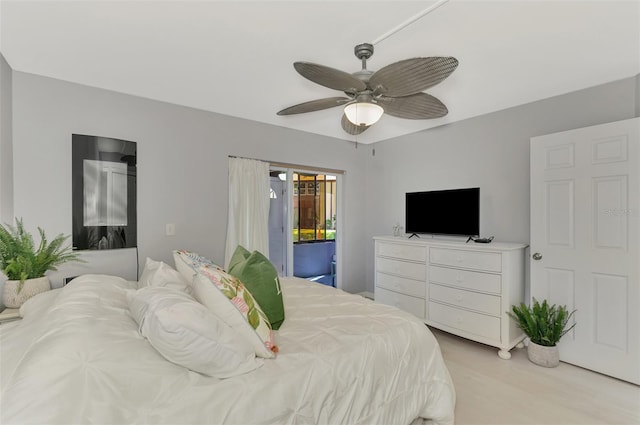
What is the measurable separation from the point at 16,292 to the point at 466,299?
3516mm

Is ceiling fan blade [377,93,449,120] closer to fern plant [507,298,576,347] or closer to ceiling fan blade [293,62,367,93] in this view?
ceiling fan blade [293,62,367,93]

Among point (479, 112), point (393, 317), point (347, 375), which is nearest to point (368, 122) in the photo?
point (393, 317)

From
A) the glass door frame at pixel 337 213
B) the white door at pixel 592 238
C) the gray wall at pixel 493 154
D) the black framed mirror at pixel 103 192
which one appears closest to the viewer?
the white door at pixel 592 238

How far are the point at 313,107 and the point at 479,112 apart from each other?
2.13m

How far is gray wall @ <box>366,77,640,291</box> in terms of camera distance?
260 centimetres

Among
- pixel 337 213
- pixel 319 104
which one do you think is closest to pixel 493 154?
pixel 337 213

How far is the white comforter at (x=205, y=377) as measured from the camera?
34.2 inches

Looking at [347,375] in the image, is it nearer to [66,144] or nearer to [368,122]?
[368,122]

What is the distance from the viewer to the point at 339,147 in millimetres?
4270

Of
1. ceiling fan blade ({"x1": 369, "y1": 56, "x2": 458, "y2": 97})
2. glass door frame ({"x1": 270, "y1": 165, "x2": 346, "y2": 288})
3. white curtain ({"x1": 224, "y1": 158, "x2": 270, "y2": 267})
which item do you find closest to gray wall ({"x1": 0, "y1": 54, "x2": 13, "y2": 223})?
white curtain ({"x1": 224, "y1": 158, "x2": 270, "y2": 267})

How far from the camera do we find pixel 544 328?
102 inches

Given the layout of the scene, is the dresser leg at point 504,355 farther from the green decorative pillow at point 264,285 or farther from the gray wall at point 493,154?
the green decorative pillow at point 264,285

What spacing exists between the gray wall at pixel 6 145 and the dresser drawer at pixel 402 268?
3.44m

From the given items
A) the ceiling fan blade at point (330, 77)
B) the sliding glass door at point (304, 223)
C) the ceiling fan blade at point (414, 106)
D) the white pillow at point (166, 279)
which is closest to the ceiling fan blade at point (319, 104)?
the ceiling fan blade at point (330, 77)
